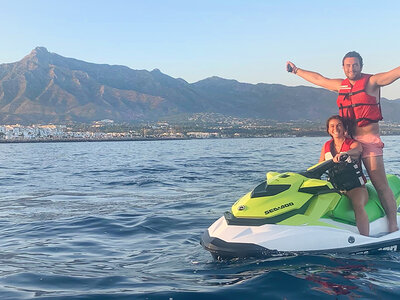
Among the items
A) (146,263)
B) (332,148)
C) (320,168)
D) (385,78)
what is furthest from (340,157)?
(146,263)

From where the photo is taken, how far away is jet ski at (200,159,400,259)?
16.1ft

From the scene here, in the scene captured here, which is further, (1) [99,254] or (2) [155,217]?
(2) [155,217]

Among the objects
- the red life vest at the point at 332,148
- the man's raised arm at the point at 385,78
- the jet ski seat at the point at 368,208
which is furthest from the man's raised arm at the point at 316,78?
the jet ski seat at the point at 368,208

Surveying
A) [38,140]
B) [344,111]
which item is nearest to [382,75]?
[344,111]

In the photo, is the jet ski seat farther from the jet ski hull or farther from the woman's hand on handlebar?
the woman's hand on handlebar

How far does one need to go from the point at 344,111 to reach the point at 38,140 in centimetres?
11974

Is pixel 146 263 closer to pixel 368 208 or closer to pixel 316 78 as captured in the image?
pixel 368 208

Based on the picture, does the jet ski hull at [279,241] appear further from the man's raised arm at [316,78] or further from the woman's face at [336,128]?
the man's raised arm at [316,78]

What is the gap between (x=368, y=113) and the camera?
17.7 ft

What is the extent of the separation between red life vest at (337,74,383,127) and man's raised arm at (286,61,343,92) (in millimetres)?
236

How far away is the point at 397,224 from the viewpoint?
573cm

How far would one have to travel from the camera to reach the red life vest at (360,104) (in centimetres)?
541

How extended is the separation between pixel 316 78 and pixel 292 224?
2.21m

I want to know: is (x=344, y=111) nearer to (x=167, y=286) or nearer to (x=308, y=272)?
(x=308, y=272)
